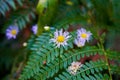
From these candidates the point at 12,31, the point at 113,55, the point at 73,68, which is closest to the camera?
the point at 73,68

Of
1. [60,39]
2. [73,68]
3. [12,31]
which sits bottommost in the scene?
[73,68]

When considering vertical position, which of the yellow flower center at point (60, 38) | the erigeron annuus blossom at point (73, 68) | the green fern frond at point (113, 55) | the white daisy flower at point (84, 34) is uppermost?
the white daisy flower at point (84, 34)

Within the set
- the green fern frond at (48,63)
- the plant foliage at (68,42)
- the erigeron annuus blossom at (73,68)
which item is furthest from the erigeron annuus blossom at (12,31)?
the erigeron annuus blossom at (73,68)

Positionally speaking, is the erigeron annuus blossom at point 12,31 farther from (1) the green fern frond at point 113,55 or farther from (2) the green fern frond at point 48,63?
(1) the green fern frond at point 113,55

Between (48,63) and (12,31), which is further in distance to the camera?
(12,31)

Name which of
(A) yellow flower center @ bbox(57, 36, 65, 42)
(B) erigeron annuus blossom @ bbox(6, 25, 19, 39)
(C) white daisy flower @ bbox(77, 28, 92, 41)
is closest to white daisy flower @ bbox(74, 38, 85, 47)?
(C) white daisy flower @ bbox(77, 28, 92, 41)

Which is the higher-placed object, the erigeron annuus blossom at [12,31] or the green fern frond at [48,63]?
the erigeron annuus blossom at [12,31]

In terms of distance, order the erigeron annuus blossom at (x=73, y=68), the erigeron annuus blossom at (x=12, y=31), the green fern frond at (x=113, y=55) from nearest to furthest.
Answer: the erigeron annuus blossom at (x=73, y=68) → the green fern frond at (x=113, y=55) → the erigeron annuus blossom at (x=12, y=31)

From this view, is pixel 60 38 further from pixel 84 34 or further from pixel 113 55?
pixel 113 55

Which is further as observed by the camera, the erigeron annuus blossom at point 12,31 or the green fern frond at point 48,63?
the erigeron annuus blossom at point 12,31

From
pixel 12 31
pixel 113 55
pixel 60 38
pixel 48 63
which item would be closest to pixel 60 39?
pixel 60 38

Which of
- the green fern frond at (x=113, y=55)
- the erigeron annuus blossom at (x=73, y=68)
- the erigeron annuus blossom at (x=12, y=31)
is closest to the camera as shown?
the erigeron annuus blossom at (x=73, y=68)

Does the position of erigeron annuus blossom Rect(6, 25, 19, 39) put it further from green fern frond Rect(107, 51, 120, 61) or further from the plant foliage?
green fern frond Rect(107, 51, 120, 61)

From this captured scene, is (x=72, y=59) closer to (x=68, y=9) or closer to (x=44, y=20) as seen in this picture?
(x=44, y=20)
